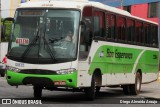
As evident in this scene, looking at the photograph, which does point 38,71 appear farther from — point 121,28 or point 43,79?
point 121,28

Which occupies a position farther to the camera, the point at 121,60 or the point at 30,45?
the point at 121,60

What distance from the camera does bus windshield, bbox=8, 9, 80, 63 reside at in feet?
52.5

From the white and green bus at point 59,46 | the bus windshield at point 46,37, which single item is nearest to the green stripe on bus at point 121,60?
the white and green bus at point 59,46

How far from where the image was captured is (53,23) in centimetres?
1628

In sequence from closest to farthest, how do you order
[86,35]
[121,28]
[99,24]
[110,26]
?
1. [86,35]
2. [99,24]
3. [110,26]
4. [121,28]

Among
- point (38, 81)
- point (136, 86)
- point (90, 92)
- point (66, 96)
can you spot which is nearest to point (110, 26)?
point (90, 92)

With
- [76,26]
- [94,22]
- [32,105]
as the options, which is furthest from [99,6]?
[32,105]

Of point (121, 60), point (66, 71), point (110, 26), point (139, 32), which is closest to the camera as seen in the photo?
point (66, 71)

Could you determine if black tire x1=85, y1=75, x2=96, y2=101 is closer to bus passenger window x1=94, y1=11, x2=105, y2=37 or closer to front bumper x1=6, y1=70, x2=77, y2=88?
front bumper x1=6, y1=70, x2=77, y2=88

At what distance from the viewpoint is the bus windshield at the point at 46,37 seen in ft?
52.5

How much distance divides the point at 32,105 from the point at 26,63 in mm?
1900

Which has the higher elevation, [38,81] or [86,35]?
[86,35]

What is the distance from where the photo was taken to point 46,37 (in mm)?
16203

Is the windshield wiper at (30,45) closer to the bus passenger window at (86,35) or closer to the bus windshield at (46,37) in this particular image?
→ the bus windshield at (46,37)
